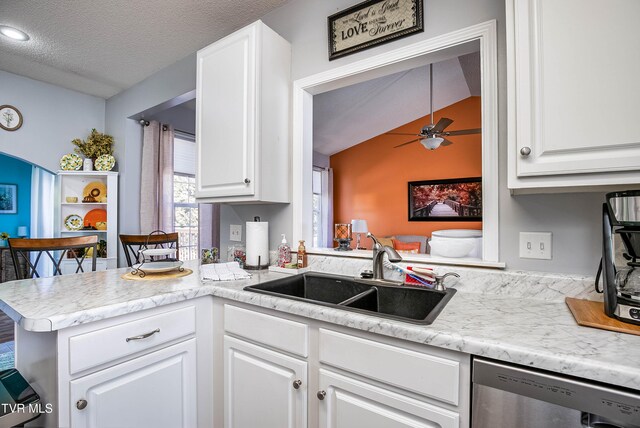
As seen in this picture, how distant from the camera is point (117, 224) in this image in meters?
3.45

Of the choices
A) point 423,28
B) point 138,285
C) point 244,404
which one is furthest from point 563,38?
point 138,285

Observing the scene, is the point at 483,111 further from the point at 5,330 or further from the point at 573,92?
the point at 5,330

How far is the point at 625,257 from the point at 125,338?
1706mm

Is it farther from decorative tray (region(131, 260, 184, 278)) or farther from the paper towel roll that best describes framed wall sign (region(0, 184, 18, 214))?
the paper towel roll

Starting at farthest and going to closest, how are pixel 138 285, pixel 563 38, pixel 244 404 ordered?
pixel 138 285
pixel 244 404
pixel 563 38

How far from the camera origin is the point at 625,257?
3.21ft

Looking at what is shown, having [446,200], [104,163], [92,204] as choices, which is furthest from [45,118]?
[446,200]

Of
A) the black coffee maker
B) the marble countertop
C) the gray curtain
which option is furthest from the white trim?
the gray curtain

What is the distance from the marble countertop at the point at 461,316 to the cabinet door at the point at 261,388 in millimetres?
208

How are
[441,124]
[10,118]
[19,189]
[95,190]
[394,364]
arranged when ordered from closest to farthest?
[394,364] < [10,118] < [95,190] < [441,124] < [19,189]

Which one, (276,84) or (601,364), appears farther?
(276,84)

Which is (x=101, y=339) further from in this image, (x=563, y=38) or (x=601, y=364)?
(x=563, y=38)

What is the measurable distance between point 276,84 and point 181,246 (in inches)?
120

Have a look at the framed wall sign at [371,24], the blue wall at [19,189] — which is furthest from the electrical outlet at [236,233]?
the blue wall at [19,189]
